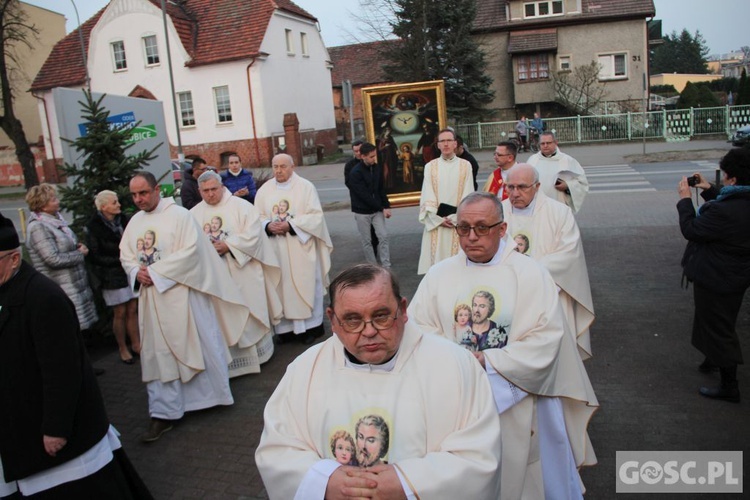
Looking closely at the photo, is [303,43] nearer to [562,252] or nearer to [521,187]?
[521,187]

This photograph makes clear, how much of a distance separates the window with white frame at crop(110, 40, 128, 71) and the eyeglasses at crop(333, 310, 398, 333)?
3383 cm

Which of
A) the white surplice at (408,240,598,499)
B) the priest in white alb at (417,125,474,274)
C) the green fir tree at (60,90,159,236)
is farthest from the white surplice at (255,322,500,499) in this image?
the green fir tree at (60,90,159,236)

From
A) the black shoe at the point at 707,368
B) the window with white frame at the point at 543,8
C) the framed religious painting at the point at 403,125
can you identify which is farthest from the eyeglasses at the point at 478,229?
the window with white frame at the point at 543,8

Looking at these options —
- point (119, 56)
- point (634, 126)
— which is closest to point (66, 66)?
point (119, 56)

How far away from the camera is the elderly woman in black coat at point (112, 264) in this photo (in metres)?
6.82

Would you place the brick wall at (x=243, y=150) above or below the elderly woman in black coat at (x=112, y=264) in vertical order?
above

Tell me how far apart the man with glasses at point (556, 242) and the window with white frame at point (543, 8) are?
3559cm

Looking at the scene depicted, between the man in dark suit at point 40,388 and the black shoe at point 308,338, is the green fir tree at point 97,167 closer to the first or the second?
the black shoe at point 308,338

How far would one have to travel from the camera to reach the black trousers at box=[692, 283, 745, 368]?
515cm

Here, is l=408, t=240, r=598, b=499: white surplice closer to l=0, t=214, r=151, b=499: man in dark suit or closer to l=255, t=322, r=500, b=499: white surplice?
l=255, t=322, r=500, b=499: white surplice

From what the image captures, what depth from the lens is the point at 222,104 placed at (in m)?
31.4

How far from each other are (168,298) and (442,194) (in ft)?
12.6

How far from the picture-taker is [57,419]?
10.8 ft

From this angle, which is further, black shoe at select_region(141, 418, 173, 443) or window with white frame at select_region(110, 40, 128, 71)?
window with white frame at select_region(110, 40, 128, 71)
